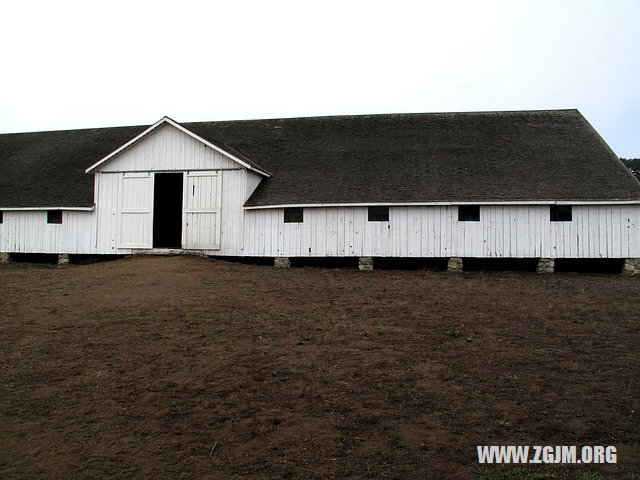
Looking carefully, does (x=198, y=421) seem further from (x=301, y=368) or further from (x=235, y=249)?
(x=235, y=249)

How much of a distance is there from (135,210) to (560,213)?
1497 cm

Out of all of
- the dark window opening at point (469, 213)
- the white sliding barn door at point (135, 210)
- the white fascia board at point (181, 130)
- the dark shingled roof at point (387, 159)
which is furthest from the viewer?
the white sliding barn door at point (135, 210)

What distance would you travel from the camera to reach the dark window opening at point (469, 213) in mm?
17953

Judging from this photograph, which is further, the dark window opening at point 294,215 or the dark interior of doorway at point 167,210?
the dark interior of doorway at point 167,210

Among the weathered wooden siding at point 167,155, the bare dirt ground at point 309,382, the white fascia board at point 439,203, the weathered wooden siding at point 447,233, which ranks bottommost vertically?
the bare dirt ground at point 309,382

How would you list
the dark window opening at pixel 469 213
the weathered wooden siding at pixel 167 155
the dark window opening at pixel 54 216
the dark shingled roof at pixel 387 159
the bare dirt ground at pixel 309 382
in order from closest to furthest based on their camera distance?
the bare dirt ground at pixel 309 382
the dark window opening at pixel 469 213
the dark shingled roof at pixel 387 159
the weathered wooden siding at pixel 167 155
the dark window opening at pixel 54 216

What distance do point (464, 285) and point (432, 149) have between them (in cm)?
815

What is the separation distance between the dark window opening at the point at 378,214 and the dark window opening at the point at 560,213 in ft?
17.6

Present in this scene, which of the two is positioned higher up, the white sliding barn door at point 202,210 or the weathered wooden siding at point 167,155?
the weathered wooden siding at point 167,155

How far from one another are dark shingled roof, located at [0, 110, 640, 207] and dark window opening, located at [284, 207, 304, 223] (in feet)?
1.54

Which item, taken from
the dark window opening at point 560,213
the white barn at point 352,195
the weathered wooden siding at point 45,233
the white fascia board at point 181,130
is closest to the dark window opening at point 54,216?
the white barn at point 352,195

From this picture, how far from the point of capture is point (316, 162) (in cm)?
2152

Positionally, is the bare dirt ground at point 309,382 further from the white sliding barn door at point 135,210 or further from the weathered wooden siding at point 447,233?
the white sliding barn door at point 135,210

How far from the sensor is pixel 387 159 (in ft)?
69.2
